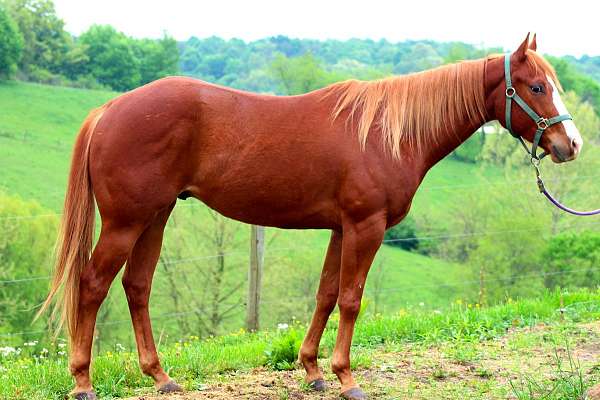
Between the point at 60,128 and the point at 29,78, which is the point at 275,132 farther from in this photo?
the point at 29,78

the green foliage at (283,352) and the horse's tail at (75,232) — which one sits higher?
the horse's tail at (75,232)

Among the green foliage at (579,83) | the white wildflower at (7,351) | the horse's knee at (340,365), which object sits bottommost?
the white wildflower at (7,351)

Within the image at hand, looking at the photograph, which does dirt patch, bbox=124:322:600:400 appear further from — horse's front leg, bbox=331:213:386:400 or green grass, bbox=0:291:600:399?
horse's front leg, bbox=331:213:386:400

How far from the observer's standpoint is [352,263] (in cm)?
440

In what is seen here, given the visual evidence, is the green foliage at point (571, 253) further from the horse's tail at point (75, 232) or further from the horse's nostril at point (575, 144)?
the horse's tail at point (75, 232)

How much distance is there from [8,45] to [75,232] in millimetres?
51376

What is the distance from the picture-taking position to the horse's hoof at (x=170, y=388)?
4.52 meters

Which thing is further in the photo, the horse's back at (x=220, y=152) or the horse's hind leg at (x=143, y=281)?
the horse's hind leg at (x=143, y=281)

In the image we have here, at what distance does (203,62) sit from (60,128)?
24643 mm

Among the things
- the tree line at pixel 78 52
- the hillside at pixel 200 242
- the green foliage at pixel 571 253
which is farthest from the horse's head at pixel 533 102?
the tree line at pixel 78 52

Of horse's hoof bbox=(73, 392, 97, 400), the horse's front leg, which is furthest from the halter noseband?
horse's hoof bbox=(73, 392, 97, 400)

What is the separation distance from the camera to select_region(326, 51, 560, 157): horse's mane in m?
4.55

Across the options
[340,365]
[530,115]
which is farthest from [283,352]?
[530,115]

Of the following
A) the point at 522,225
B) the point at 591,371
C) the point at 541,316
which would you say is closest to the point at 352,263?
the point at 591,371
